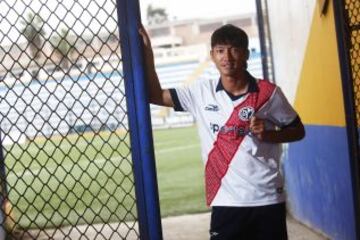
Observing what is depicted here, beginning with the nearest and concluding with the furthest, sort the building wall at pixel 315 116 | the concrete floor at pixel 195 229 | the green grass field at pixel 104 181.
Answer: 1. the green grass field at pixel 104 181
2. the building wall at pixel 315 116
3. the concrete floor at pixel 195 229

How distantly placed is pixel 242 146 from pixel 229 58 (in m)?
0.35

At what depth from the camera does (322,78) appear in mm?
4391

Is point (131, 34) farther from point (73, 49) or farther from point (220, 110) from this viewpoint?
point (220, 110)

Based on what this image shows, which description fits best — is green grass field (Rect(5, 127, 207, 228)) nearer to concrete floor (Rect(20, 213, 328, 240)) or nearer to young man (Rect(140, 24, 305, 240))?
concrete floor (Rect(20, 213, 328, 240))

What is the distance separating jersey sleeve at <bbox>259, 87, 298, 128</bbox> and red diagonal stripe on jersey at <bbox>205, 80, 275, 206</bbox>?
0.09 feet

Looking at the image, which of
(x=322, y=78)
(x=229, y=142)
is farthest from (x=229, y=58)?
(x=322, y=78)

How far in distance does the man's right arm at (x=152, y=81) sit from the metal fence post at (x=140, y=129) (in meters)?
0.04

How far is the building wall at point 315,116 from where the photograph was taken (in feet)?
13.6

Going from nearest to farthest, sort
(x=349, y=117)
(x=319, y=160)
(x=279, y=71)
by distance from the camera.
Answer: (x=349, y=117) → (x=319, y=160) → (x=279, y=71)

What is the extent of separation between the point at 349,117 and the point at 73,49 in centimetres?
144

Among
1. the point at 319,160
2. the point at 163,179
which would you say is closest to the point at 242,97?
the point at 319,160

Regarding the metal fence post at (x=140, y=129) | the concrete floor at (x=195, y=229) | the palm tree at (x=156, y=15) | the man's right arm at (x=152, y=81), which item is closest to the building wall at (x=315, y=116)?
the concrete floor at (x=195, y=229)

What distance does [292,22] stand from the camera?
5.09 metres

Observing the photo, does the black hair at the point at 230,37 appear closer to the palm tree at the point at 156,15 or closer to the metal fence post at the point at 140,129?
the metal fence post at the point at 140,129
